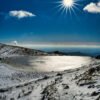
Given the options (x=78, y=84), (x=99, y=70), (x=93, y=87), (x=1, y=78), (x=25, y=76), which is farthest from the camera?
(x=25, y=76)

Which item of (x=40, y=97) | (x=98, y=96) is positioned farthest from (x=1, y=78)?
(x=98, y=96)

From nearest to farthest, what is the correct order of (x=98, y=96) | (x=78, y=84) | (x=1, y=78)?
1. (x=98, y=96)
2. (x=78, y=84)
3. (x=1, y=78)

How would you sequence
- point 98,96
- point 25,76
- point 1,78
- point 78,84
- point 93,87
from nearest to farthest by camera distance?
point 98,96 < point 93,87 < point 78,84 < point 1,78 < point 25,76

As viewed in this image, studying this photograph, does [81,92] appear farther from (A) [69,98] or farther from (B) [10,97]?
(B) [10,97]

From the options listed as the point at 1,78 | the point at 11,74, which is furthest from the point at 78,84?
the point at 11,74

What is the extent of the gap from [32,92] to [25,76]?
48.4 ft

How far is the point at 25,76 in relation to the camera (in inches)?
1553

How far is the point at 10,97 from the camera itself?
2502 centimetres

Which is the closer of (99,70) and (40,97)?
(40,97)

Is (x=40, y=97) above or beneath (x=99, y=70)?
beneath

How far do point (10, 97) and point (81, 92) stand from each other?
28.4 ft

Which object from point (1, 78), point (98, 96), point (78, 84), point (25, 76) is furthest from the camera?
point (25, 76)

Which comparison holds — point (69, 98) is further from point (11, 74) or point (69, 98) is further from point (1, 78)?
point (11, 74)

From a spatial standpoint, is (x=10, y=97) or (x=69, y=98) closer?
(x=69, y=98)
